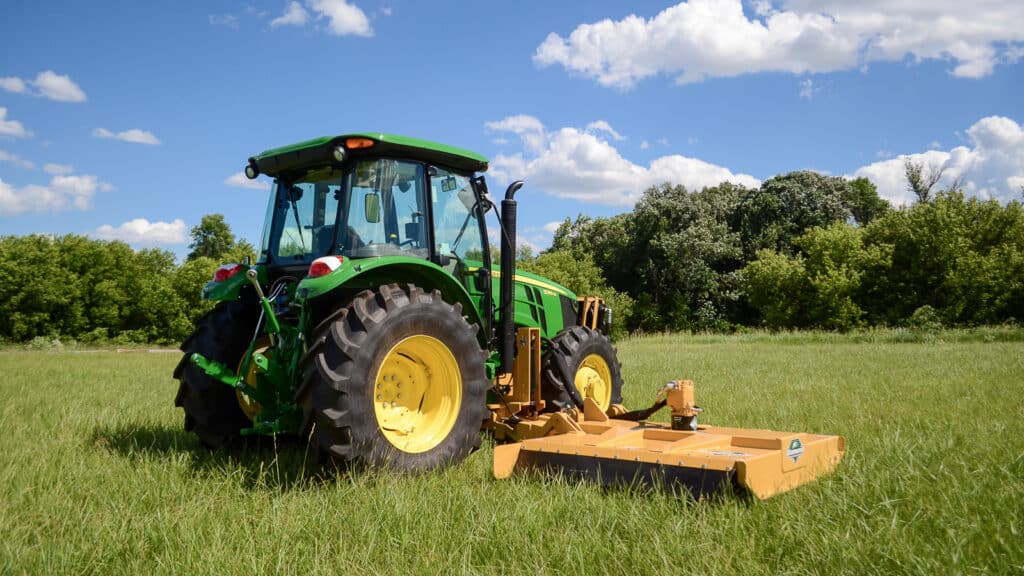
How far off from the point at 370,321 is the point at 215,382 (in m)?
1.64

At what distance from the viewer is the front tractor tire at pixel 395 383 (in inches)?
161

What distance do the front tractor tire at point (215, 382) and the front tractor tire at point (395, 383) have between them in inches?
48.0

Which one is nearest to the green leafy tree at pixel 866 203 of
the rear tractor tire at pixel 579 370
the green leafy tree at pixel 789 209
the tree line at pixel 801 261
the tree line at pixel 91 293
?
the tree line at pixel 801 261

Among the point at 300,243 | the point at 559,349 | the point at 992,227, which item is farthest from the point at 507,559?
the point at 992,227

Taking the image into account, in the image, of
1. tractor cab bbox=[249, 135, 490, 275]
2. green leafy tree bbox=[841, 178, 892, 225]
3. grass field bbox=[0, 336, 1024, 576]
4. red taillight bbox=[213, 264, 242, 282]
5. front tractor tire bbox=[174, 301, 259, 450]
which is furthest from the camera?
green leafy tree bbox=[841, 178, 892, 225]

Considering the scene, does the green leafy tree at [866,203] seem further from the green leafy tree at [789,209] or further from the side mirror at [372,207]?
the side mirror at [372,207]

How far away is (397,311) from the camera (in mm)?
4414

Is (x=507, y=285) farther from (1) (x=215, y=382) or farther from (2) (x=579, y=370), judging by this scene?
(1) (x=215, y=382)

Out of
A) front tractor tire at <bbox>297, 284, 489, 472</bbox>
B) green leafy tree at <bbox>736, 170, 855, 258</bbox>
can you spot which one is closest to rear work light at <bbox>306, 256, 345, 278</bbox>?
front tractor tire at <bbox>297, 284, 489, 472</bbox>

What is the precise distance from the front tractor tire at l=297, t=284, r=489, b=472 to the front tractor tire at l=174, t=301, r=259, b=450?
4.00ft

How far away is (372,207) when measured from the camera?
5008mm

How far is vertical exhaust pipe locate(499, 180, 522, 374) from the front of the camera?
5.69 meters

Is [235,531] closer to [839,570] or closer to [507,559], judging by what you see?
[507,559]

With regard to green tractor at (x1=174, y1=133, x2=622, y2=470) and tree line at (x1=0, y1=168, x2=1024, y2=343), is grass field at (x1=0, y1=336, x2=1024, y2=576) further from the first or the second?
tree line at (x1=0, y1=168, x2=1024, y2=343)
